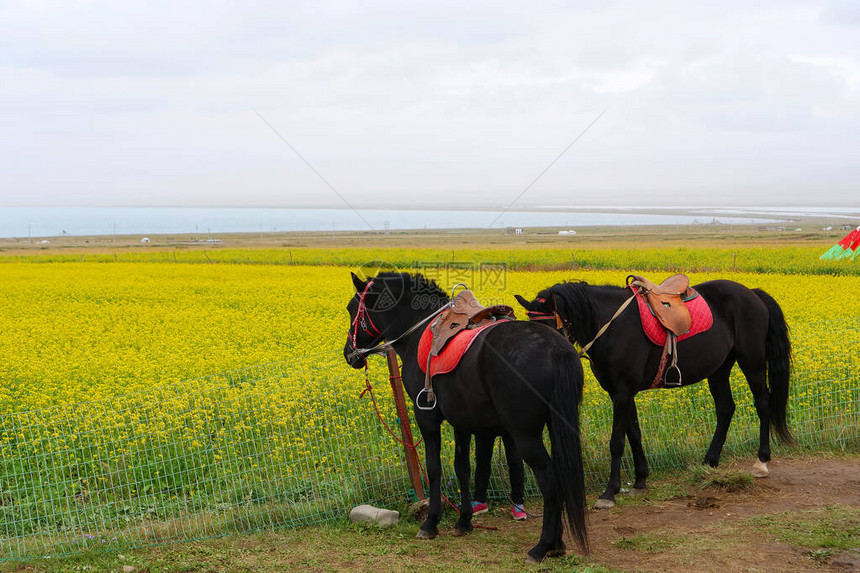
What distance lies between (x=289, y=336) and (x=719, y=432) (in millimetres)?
9534

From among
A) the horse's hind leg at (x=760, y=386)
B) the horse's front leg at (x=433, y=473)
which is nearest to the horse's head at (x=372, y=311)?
the horse's front leg at (x=433, y=473)

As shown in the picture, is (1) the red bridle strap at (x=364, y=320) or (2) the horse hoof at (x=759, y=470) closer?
(1) the red bridle strap at (x=364, y=320)

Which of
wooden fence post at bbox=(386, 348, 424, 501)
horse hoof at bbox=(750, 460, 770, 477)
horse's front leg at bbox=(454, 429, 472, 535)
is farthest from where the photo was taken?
horse hoof at bbox=(750, 460, 770, 477)

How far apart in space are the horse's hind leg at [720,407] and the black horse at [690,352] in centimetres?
1

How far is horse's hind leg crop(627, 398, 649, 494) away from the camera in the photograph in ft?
21.3

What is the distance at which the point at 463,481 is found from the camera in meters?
5.52

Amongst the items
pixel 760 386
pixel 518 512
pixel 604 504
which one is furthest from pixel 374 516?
pixel 760 386

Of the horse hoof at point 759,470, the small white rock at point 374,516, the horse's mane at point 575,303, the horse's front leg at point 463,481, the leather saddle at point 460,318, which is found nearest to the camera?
the leather saddle at point 460,318

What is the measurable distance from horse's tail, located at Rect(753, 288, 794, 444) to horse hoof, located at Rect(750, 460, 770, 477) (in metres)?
0.68

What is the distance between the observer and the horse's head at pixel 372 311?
585 centimetres

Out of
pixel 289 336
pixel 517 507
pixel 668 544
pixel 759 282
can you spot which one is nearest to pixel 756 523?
pixel 668 544

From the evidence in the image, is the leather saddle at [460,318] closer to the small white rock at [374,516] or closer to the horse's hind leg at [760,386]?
the small white rock at [374,516]

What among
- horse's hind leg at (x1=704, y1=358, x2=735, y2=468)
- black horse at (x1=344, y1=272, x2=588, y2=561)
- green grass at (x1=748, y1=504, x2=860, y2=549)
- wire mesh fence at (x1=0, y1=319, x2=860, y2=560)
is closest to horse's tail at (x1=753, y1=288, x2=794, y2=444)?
horse's hind leg at (x1=704, y1=358, x2=735, y2=468)

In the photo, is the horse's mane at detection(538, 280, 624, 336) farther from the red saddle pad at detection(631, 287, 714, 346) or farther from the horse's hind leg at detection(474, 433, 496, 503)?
the horse's hind leg at detection(474, 433, 496, 503)
